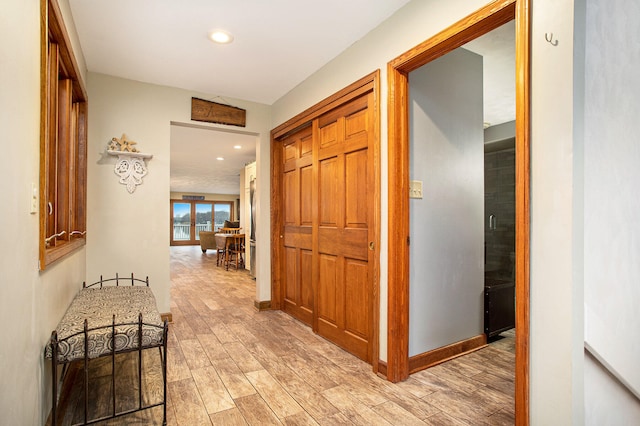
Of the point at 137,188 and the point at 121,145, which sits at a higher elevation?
the point at 121,145

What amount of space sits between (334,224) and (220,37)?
172cm

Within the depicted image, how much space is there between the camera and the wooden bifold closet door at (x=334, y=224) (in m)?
2.56

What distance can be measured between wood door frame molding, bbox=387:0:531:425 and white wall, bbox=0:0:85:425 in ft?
6.12

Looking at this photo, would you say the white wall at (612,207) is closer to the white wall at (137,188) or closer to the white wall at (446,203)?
the white wall at (446,203)

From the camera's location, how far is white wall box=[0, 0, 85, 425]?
1.12 metres

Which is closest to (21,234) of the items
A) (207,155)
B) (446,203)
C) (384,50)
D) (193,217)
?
(384,50)

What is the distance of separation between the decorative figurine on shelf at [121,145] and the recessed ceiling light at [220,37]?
54.6 inches

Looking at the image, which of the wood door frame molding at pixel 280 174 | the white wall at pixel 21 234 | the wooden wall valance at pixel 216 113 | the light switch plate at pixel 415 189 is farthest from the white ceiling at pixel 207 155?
the light switch plate at pixel 415 189

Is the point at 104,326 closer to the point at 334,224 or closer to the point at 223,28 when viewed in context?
the point at 334,224

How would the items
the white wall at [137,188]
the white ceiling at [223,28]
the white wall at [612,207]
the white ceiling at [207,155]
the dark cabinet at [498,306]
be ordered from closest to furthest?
1. the white wall at [612,207]
2. the white ceiling at [223,28]
3. the dark cabinet at [498,306]
4. the white wall at [137,188]
5. the white ceiling at [207,155]

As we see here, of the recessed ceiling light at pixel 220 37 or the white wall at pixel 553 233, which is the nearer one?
the white wall at pixel 553 233

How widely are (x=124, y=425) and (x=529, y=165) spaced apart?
2.36 meters

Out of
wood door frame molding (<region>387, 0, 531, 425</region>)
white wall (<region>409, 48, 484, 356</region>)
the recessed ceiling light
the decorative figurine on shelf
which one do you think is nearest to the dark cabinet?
white wall (<region>409, 48, 484, 356</region>)

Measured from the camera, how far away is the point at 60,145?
7.77 ft
